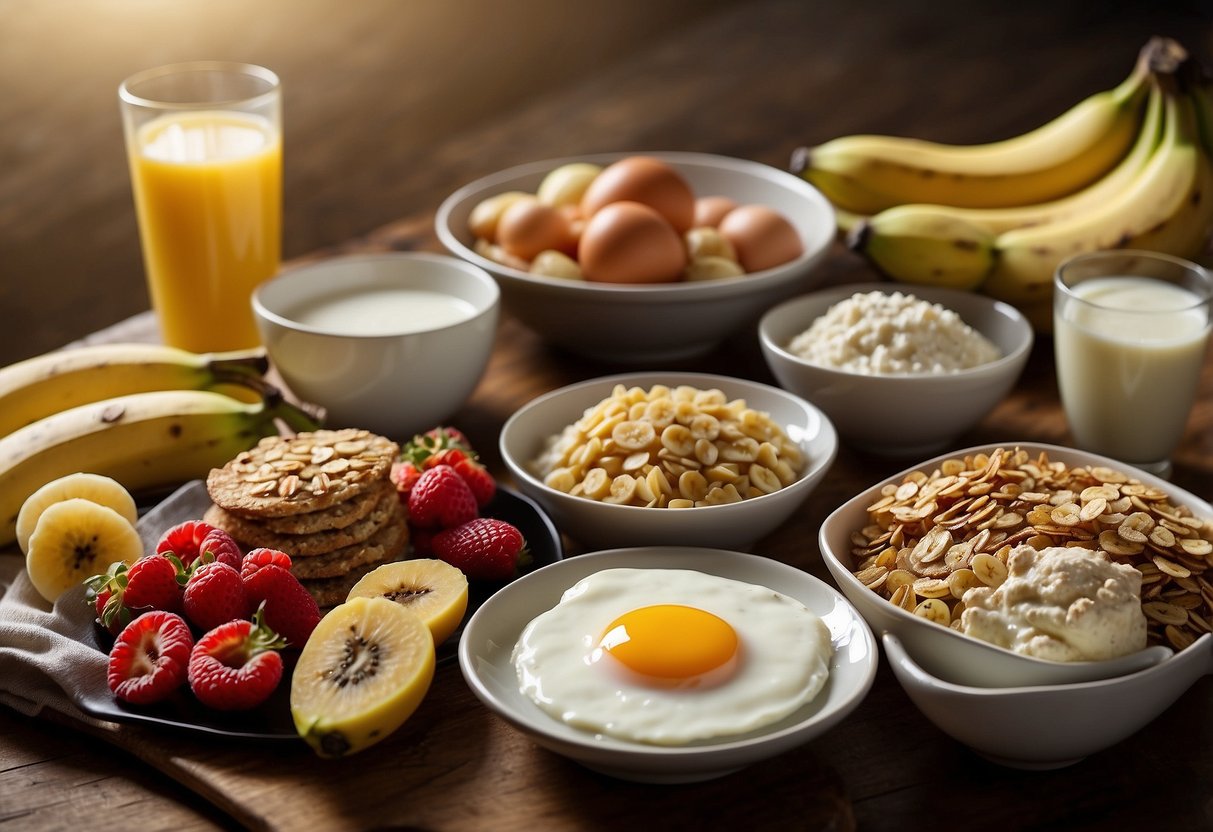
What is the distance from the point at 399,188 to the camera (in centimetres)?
415

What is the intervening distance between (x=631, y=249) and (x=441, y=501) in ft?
1.93

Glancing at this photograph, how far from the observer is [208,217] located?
1887 millimetres

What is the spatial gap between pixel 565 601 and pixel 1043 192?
1.44m

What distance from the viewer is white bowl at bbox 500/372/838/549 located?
1.37m

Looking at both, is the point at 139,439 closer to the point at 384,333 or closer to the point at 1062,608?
the point at 384,333

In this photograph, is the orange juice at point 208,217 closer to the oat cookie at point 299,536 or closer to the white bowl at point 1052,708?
the oat cookie at point 299,536

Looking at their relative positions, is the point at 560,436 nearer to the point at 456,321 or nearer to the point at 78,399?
the point at 456,321

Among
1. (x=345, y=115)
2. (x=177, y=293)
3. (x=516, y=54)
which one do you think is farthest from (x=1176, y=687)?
(x=516, y=54)

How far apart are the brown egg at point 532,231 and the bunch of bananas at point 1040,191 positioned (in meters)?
0.47

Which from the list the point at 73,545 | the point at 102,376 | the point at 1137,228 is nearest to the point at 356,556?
the point at 73,545

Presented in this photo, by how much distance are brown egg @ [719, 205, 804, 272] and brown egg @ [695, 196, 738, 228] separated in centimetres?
6

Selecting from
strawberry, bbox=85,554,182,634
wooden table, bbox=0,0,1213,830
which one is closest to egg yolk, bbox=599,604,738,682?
wooden table, bbox=0,0,1213,830

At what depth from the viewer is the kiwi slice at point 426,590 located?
122 centimetres

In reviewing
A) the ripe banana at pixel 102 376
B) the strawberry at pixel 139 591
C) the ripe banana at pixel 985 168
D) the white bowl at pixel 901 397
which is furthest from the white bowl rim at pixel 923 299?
the strawberry at pixel 139 591
